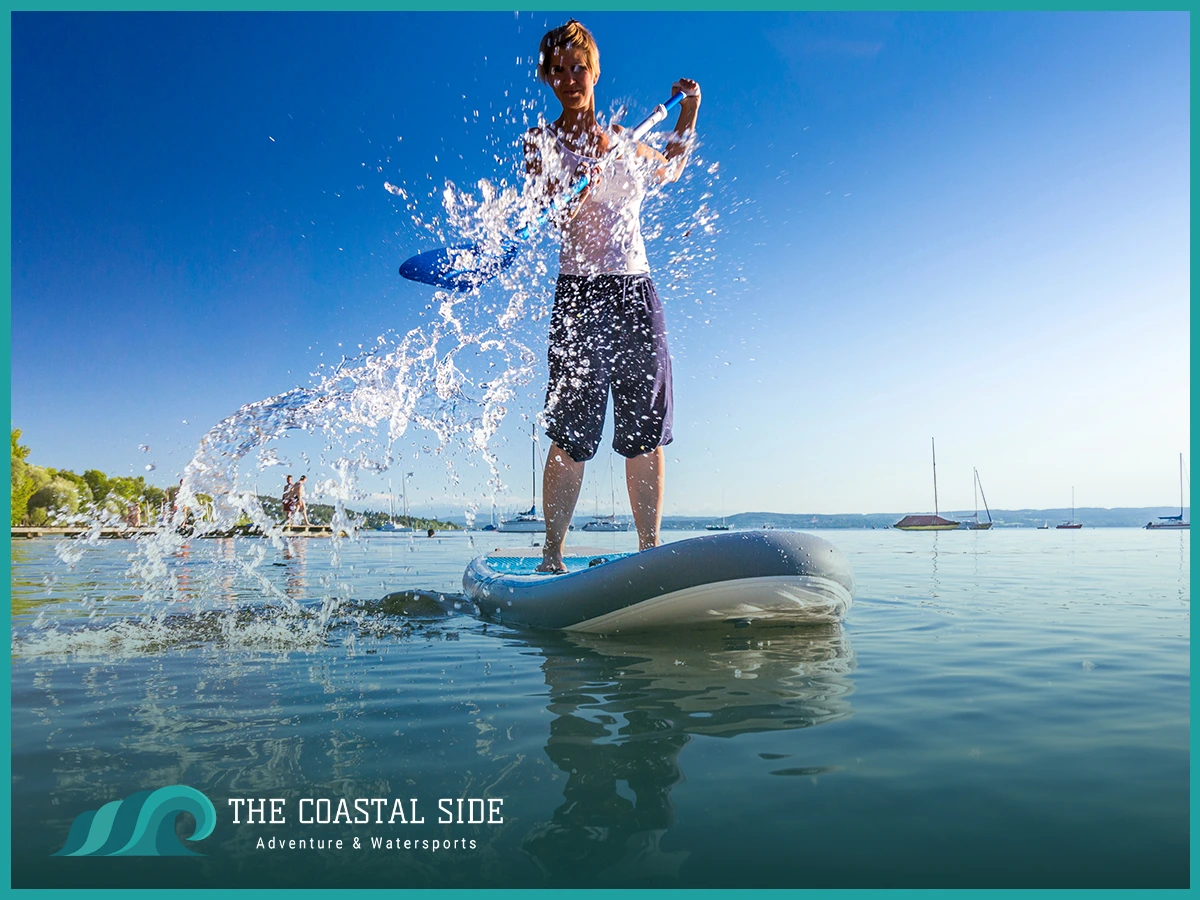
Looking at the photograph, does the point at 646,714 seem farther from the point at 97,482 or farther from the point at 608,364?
the point at 97,482

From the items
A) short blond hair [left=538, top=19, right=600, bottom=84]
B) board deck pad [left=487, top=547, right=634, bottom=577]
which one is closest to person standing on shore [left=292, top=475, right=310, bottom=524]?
board deck pad [left=487, top=547, right=634, bottom=577]

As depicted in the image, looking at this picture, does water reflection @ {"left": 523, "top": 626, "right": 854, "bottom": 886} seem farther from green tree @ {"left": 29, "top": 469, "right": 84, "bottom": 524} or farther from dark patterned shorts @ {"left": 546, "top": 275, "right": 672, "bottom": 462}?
green tree @ {"left": 29, "top": 469, "right": 84, "bottom": 524}

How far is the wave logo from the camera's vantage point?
1.30m

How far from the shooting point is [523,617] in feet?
11.8

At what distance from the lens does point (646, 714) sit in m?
2.00

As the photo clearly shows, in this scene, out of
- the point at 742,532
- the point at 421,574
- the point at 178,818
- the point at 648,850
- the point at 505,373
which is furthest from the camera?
the point at 421,574

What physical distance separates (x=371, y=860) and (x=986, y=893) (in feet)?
3.35

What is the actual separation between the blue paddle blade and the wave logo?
314cm

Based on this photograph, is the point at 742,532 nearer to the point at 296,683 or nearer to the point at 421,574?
the point at 296,683

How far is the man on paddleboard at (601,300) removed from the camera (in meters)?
3.56

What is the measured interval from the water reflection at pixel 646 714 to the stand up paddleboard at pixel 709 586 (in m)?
0.11

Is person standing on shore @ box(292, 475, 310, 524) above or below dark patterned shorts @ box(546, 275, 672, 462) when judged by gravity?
below

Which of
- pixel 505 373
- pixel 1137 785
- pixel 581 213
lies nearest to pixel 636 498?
pixel 505 373

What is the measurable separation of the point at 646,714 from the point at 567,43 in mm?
3101
